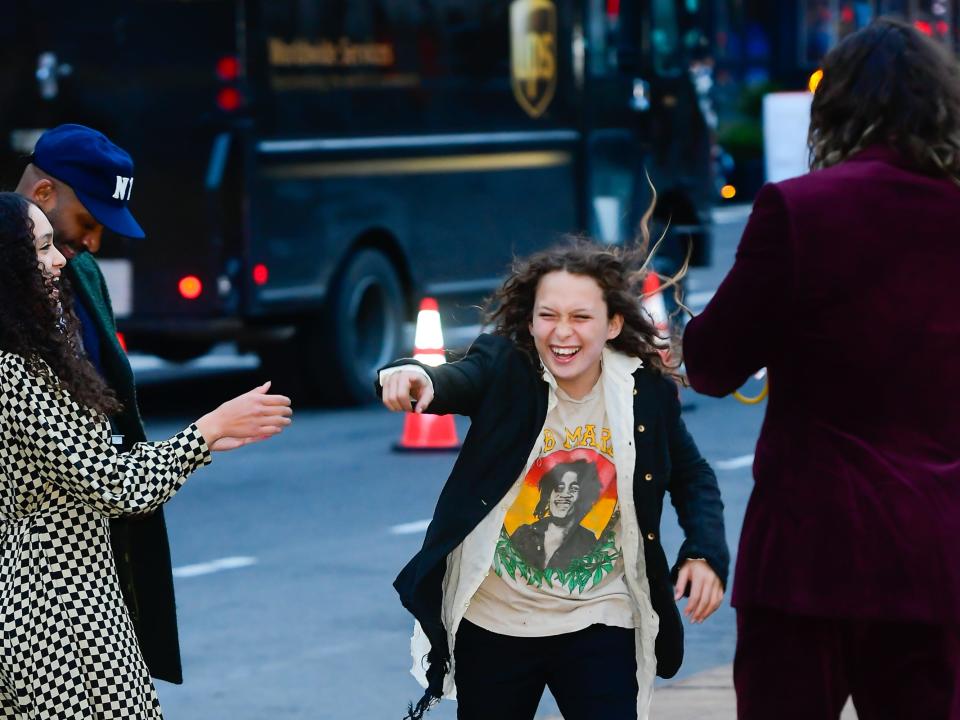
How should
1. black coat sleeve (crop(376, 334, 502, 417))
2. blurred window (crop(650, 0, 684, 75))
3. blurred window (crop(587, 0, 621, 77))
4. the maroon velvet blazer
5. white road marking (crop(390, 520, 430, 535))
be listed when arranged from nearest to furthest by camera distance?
the maroon velvet blazer < black coat sleeve (crop(376, 334, 502, 417)) < white road marking (crop(390, 520, 430, 535)) < blurred window (crop(587, 0, 621, 77)) < blurred window (crop(650, 0, 684, 75))

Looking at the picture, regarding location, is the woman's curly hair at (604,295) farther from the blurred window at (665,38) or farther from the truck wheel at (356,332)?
the blurred window at (665,38)

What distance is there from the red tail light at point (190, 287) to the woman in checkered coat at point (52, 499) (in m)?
9.01

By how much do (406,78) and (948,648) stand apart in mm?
11315

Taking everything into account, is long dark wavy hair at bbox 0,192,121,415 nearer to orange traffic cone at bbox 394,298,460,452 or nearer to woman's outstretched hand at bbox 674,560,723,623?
woman's outstretched hand at bbox 674,560,723,623

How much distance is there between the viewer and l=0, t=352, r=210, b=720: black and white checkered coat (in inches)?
143

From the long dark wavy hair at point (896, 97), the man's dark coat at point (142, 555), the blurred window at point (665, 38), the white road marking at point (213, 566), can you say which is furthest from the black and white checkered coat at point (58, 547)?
the blurred window at point (665, 38)

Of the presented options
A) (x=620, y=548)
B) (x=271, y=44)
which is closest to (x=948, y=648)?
(x=620, y=548)

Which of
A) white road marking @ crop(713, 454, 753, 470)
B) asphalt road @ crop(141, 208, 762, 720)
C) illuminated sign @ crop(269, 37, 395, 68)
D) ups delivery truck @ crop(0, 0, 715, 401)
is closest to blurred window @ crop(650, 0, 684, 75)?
ups delivery truck @ crop(0, 0, 715, 401)

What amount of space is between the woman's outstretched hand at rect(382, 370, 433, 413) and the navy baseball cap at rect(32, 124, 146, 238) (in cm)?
59

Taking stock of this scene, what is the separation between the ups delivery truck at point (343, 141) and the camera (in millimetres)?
12727

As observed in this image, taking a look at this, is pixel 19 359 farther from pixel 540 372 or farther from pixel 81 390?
pixel 540 372

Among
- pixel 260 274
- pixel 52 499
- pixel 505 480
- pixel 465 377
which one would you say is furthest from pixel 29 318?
pixel 260 274

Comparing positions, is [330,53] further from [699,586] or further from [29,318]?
[29,318]

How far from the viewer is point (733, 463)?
A: 1127 centimetres
